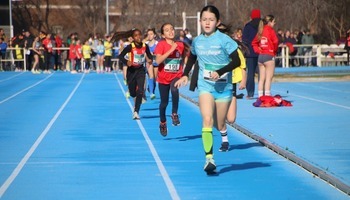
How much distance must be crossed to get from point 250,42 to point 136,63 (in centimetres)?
542

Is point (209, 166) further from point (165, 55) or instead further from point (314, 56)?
point (314, 56)

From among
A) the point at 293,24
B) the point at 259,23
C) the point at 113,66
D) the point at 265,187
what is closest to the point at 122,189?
the point at 265,187

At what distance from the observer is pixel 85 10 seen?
8075cm

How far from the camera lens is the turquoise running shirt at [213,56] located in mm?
11648

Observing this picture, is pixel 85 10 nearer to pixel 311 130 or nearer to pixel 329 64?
pixel 329 64

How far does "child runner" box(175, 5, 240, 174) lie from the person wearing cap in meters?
11.8

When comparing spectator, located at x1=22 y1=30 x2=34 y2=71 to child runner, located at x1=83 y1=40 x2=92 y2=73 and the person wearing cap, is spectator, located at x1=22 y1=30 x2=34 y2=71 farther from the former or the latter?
the person wearing cap

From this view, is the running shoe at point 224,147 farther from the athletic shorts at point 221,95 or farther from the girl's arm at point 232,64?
the girl's arm at point 232,64

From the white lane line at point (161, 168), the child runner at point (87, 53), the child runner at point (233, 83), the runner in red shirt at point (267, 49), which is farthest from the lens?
the child runner at point (87, 53)

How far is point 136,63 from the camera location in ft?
64.0

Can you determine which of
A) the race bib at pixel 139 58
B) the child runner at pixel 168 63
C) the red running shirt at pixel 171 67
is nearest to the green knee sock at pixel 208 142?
the child runner at pixel 168 63

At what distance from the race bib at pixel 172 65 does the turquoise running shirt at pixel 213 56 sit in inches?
193

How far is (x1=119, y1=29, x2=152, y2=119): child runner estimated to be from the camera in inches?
759

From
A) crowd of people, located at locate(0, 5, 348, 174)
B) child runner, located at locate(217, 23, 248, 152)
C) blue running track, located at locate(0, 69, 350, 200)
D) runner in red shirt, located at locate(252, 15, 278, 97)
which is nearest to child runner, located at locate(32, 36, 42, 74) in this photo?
crowd of people, located at locate(0, 5, 348, 174)
